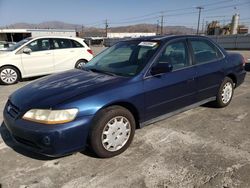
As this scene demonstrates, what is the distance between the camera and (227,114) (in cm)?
492

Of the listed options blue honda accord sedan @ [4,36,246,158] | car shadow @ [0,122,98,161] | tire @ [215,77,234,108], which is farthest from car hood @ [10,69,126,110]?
tire @ [215,77,234,108]

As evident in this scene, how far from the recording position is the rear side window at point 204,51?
4.54 metres

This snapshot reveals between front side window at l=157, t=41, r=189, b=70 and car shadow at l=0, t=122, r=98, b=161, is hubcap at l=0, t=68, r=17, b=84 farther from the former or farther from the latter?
front side window at l=157, t=41, r=189, b=70

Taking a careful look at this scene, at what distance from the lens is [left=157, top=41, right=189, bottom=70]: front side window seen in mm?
4012

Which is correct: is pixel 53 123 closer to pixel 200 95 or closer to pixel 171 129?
pixel 171 129

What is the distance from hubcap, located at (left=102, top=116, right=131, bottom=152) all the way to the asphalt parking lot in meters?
0.17

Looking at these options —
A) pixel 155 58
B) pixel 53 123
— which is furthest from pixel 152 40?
pixel 53 123

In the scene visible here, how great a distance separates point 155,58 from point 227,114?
6.75 feet

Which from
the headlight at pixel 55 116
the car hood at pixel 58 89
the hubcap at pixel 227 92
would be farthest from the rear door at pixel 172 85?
the headlight at pixel 55 116

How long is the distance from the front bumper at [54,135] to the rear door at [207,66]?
7.53 ft

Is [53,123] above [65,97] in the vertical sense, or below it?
below

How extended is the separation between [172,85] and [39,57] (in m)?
5.99

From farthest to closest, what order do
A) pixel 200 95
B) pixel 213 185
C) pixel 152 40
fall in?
1. pixel 200 95
2. pixel 152 40
3. pixel 213 185

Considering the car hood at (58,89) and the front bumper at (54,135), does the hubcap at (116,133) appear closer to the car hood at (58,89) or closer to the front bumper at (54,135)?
the front bumper at (54,135)
